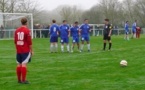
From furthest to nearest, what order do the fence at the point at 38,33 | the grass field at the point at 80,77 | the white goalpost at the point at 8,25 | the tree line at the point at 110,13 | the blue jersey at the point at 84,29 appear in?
the tree line at the point at 110,13 → the fence at the point at 38,33 → the white goalpost at the point at 8,25 → the blue jersey at the point at 84,29 → the grass field at the point at 80,77

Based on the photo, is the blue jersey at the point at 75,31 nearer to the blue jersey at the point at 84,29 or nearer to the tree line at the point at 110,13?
the blue jersey at the point at 84,29

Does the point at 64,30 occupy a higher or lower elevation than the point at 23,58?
higher

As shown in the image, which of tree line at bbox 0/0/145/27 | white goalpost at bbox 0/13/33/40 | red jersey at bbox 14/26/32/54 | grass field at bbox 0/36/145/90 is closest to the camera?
grass field at bbox 0/36/145/90

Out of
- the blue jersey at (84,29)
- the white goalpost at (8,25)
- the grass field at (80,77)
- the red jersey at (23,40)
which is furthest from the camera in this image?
the white goalpost at (8,25)

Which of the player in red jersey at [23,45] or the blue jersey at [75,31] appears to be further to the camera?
the blue jersey at [75,31]

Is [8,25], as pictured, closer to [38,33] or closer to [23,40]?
[38,33]

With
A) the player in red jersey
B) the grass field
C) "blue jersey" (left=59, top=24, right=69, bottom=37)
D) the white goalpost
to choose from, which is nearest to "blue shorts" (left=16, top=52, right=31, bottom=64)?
the player in red jersey

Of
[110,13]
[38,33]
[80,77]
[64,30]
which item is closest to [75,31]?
[64,30]

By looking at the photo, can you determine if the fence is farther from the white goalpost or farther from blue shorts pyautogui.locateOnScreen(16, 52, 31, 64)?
blue shorts pyautogui.locateOnScreen(16, 52, 31, 64)

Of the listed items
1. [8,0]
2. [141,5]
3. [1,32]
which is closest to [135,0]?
[141,5]

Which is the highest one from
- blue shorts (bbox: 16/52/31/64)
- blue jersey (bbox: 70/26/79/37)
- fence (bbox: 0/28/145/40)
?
blue jersey (bbox: 70/26/79/37)

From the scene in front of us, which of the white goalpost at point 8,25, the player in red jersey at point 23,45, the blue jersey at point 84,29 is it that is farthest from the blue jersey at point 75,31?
the white goalpost at point 8,25

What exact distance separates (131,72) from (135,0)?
87065 mm

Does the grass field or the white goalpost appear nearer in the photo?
the grass field
